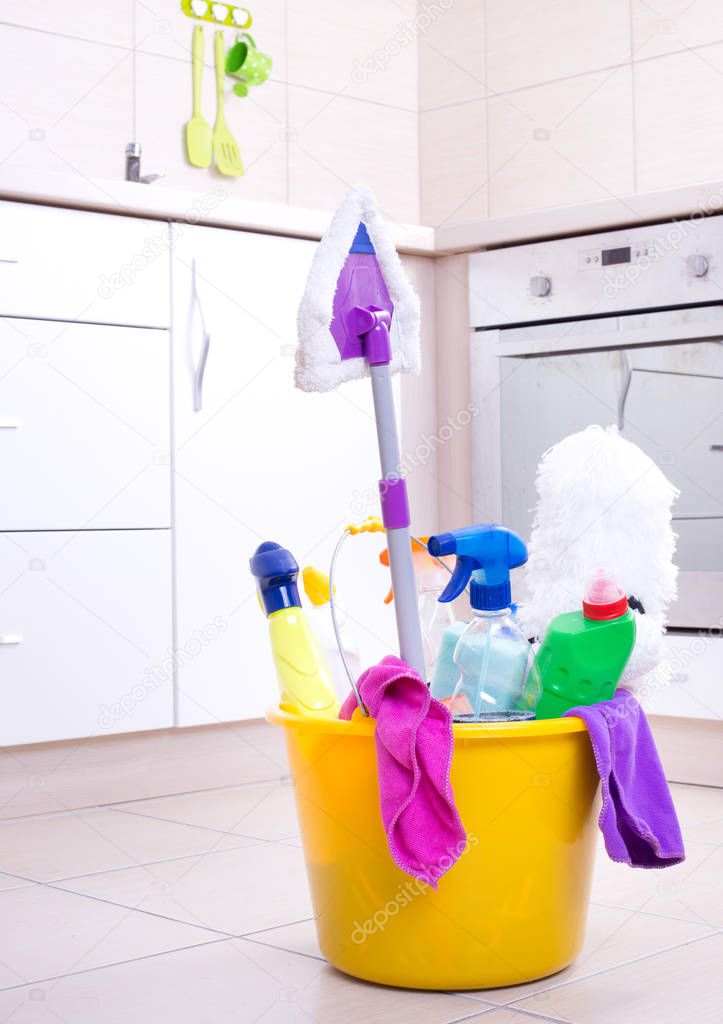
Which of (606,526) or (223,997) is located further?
(606,526)

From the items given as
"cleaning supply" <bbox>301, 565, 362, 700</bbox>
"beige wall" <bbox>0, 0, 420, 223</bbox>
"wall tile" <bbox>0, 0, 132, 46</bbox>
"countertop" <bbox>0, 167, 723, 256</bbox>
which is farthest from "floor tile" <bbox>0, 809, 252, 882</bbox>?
"wall tile" <bbox>0, 0, 132, 46</bbox>

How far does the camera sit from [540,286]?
2.11 m

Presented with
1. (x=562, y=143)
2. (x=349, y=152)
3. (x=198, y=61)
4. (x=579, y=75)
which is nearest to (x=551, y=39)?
(x=579, y=75)

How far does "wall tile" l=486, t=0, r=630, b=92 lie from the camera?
275 centimetres

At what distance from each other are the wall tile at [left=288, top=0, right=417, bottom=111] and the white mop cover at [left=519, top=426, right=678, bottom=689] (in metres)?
1.87

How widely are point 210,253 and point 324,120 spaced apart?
106 cm

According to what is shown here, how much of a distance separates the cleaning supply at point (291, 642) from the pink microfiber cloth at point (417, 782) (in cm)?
14

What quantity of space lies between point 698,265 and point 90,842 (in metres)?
1.22

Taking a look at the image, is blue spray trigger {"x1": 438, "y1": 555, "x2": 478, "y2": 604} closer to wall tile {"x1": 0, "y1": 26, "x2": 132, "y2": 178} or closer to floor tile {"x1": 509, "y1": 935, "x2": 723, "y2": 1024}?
floor tile {"x1": 509, "y1": 935, "x2": 723, "y2": 1024}

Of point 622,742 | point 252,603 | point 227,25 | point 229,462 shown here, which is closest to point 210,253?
point 229,462

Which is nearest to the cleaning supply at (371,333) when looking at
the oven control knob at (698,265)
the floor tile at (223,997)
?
the floor tile at (223,997)

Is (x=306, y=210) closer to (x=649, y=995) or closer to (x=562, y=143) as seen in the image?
(x=562, y=143)

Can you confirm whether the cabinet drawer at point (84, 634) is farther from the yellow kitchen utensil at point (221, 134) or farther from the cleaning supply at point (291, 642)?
the yellow kitchen utensil at point (221, 134)

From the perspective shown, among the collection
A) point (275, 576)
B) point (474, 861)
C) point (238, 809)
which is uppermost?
point (275, 576)
